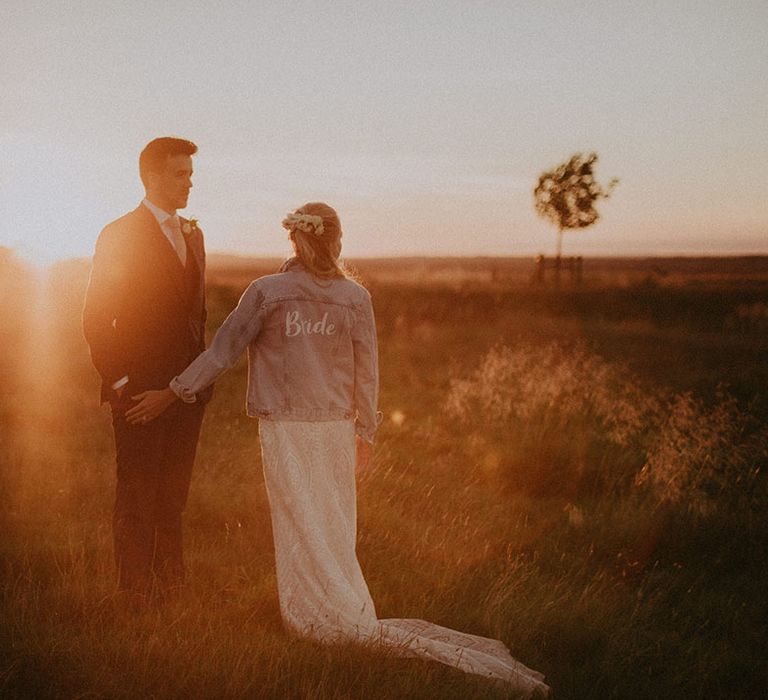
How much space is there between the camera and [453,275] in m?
34.7

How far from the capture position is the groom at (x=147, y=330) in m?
3.42

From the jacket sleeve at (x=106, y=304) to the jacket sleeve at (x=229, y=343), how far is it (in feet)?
1.15

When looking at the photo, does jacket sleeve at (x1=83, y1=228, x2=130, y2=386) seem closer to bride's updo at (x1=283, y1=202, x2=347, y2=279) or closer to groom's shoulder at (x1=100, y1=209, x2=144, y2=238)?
groom's shoulder at (x1=100, y1=209, x2=144, y2=238)

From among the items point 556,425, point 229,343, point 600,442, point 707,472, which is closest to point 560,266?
point 556,425

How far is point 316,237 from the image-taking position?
322 centimetres

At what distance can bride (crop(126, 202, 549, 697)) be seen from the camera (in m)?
3.25

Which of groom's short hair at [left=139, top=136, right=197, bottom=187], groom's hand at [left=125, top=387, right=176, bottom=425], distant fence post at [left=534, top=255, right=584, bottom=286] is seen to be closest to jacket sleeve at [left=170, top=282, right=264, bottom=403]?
groom's hand at [left=125, top=387, right=176, bottom=425]

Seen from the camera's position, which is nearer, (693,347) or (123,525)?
(123,525)

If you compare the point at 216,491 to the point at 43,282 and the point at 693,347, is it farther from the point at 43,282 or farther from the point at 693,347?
A: the point at 43,282

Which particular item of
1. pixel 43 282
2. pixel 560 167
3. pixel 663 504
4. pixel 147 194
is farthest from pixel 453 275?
pixel 147 194

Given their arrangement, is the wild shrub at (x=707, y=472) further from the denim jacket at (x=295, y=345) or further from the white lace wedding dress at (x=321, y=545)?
the denim jacket at (x=295, y=345)

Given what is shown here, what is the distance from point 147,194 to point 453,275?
31.6m

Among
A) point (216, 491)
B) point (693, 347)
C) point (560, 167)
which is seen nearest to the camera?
point (216, 491)

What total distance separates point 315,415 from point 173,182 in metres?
1.34
